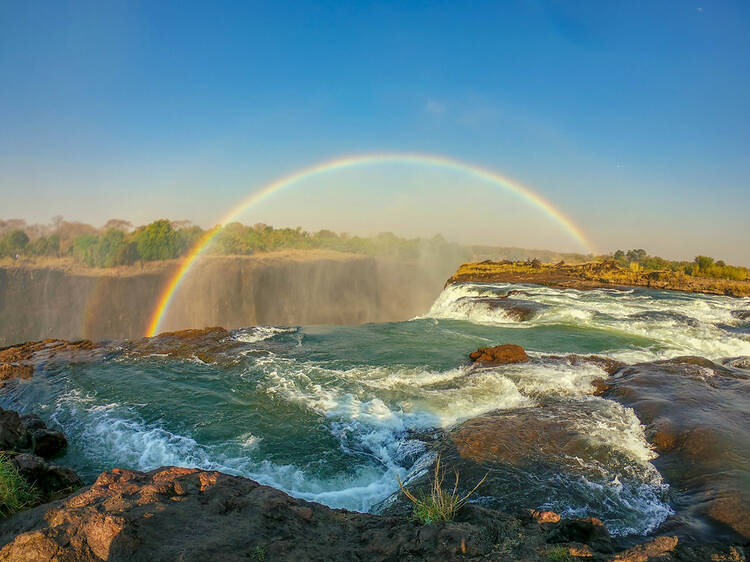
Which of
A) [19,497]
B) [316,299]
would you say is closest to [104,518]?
[19,497]

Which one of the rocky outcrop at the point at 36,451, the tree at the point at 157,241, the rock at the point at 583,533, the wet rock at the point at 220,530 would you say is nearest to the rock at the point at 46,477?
the rocky outcrop at the point at 36,451

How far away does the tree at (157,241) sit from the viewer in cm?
3844

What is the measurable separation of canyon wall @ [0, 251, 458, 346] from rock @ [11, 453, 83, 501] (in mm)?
32400

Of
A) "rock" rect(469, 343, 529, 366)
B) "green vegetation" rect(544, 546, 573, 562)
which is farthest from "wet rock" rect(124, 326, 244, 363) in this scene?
"green vegetation" rect(544, 546, 573, 562)

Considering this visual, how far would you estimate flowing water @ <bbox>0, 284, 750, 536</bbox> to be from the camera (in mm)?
5000

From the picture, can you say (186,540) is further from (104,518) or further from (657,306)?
(657,306)

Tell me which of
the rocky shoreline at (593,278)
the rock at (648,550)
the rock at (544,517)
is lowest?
the rock at (544,517)

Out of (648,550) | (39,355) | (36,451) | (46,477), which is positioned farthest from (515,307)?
(39,355)

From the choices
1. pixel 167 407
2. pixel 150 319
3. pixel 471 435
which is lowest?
pixel 150 319

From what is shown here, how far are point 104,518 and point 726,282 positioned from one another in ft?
124

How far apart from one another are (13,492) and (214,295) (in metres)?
35.6

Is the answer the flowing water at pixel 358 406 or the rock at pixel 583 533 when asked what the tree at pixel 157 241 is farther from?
the rock at pixel 583 533

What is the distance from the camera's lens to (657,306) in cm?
1981

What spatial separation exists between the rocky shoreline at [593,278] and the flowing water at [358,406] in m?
14.4
